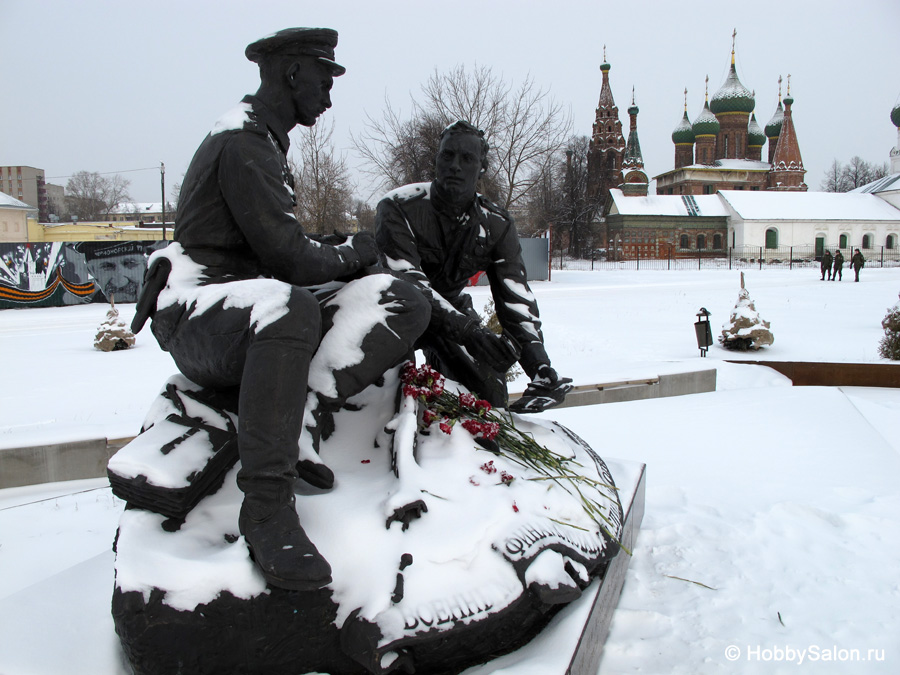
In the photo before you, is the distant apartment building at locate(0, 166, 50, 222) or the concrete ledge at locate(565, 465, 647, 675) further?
the distant apartment building at locate(0, 166, 50, 222)

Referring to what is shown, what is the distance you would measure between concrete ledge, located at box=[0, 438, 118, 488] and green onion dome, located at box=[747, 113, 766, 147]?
63.8 metres

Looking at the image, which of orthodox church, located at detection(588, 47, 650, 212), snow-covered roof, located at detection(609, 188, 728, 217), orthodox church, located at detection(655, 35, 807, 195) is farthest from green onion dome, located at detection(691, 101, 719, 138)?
snow-covered roof, located at detection(609, 188, 728, 217)

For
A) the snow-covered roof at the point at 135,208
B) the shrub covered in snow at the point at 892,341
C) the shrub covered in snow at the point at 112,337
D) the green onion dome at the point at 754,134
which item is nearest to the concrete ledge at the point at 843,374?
the shrub covered in snow at the point at 892,341

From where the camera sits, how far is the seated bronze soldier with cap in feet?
5.55

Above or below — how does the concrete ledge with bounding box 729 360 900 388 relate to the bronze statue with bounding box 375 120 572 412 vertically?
below

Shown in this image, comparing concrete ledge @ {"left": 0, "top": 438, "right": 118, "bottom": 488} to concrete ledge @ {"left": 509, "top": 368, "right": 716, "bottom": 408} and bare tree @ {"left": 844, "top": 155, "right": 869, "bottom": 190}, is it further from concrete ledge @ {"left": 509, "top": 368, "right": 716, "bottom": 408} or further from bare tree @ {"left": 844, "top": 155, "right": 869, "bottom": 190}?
bare tree @ {"left": 844, "top": 155, "right": 869, "bottom": 190}

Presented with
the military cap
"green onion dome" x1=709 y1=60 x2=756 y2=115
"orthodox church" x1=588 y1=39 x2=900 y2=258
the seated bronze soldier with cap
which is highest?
"green onion dome" x1=709 y1=60 x2=756 y2=115

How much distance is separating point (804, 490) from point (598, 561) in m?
2.15

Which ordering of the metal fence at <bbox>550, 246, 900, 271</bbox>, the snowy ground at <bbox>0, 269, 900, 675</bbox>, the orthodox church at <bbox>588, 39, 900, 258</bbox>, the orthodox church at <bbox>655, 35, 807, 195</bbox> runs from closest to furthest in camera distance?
the snowy ground at <bbox>0, 269, 900, 675</bbox> → the metal fence at <bbox>550, 246, 900, 271</bbox> → the orthodox church at <bbox>588, 39, 900, 258</bbox> → the orthodox church at <bbox>655, 35, 807, 195</bbox>

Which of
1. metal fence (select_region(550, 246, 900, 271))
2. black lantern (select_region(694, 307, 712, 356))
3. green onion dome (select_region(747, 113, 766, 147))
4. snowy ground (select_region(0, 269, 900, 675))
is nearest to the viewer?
snowy ground (select_region(0, 269, 900, 675))

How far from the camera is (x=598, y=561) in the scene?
7.14 feet

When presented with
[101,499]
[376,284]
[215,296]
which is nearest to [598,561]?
[376,284]

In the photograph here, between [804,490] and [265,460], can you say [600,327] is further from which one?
[265,460]

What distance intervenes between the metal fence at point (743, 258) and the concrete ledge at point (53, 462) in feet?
114
